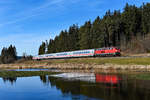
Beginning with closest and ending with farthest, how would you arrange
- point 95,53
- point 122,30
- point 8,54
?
1. point 95,53
2. point 122,30
3. point 8,54

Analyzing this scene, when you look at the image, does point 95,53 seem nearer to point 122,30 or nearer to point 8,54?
point 122,30

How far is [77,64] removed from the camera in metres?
69.9

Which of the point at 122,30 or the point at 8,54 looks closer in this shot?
the point at 122,30

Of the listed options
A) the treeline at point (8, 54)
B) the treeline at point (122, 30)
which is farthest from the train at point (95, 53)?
the treeline at point (8, 54)

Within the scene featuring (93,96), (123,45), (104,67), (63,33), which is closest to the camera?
Result: (93,96)

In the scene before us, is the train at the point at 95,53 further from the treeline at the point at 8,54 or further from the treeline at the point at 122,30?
the treeline at the point at 8,54

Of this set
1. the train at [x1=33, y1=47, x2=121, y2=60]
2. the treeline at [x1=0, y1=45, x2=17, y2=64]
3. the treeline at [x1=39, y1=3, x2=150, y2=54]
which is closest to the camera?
the train at [x1=33, y1=47, x2=121, y2=60]

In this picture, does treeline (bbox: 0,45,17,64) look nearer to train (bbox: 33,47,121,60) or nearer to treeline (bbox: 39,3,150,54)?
train (bbox: 33,47,121,60)

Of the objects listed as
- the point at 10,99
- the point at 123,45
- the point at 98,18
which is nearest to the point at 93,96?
the point at 10,99

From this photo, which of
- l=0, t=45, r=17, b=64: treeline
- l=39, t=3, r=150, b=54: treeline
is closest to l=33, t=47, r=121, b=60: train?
l=39, t=3, r=150, b=54: treeline

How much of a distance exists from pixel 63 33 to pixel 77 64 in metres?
76.7

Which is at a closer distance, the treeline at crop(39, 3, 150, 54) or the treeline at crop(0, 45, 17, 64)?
the treeline at crop(39, 3, 150, 54)

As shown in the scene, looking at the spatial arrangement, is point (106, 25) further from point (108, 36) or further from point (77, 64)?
point (77, 64)

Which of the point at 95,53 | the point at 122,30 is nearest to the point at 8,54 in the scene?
the point at 122,30
